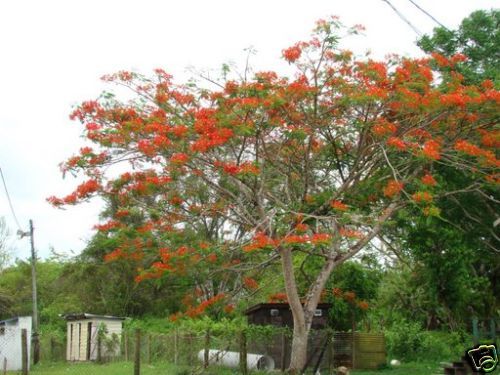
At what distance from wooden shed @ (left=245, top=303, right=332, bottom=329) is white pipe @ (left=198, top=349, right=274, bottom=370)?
2520 mm

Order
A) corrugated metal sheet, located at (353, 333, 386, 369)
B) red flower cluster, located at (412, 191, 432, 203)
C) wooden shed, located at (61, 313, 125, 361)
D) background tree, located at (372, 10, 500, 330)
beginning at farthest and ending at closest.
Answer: wooden shed, located at (61, 313, 125, 361)
corrugated metal sheet, located at (353, 333, 386, 369)
background tree, located at (372, 10, 500, 330)
red flower cluster, located at (412, 191, 432, 203)

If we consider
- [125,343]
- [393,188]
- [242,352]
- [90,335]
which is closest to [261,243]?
[393,188]

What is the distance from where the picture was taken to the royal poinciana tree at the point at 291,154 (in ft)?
47.0

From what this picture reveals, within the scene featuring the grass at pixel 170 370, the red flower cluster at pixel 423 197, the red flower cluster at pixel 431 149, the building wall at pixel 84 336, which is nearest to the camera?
the red flower cluster at pixel 423 197

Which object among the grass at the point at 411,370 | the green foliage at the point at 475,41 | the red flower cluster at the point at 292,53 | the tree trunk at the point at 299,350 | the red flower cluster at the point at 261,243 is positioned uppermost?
the green foliage at the point at 475,41

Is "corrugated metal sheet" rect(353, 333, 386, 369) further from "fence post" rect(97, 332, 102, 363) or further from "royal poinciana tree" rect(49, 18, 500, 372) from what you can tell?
"fence post" rect(97, 332, 102, 363)

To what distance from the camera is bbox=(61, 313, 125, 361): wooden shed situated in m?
23.1

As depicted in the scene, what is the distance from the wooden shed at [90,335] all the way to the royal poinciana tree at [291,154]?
25.3 ft

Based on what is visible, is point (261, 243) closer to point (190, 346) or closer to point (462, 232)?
point (190, 346)

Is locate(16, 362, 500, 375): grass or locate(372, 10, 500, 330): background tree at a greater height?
A: locate(372, 10, 500, 330): background tree

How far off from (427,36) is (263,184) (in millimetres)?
6303

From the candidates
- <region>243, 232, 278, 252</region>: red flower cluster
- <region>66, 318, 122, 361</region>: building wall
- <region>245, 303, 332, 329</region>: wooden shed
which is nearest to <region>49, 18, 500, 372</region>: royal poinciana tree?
<region>243, 232, 278, 252</region>: red flower cluster

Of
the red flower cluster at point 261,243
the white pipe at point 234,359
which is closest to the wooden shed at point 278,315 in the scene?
the white pipe at point 234,359

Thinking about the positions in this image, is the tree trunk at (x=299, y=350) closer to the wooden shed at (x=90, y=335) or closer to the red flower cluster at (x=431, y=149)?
the red flower cluster at (x=431, y=149)
